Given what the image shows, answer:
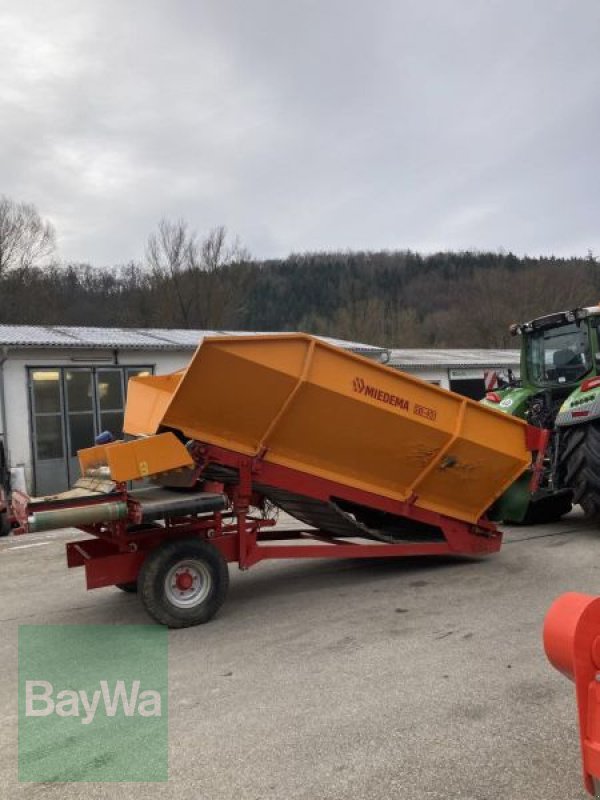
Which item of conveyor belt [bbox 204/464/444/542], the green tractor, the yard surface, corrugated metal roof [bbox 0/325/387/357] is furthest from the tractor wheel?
corrugated metal roof [bbox 0/325/387/357]

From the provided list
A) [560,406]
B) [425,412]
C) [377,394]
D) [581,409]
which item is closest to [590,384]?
[581,409]

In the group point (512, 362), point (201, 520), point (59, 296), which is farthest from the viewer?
point (59, 296)

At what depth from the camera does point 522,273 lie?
2034 inches

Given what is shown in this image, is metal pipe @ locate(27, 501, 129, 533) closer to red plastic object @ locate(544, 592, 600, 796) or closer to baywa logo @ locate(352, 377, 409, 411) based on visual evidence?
baywa logo @ locate(352, 377, 409, 411)

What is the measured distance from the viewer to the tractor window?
27.5ft

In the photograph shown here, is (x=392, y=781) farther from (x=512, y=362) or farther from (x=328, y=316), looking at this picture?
(x=328, y=316)

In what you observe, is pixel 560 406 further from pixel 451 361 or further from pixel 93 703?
pixel 451 361

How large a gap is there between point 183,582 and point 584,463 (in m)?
4.29

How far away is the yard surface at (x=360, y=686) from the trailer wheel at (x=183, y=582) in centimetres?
13

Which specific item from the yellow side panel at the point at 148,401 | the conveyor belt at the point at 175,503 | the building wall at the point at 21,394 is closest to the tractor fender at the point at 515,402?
the yellow side panel at the point at 148,401

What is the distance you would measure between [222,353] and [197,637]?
198cm

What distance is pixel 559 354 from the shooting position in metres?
8.72

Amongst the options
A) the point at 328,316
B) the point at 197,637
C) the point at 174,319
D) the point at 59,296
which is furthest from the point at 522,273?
the point at 197,637

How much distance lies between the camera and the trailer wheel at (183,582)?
4.91 meters
